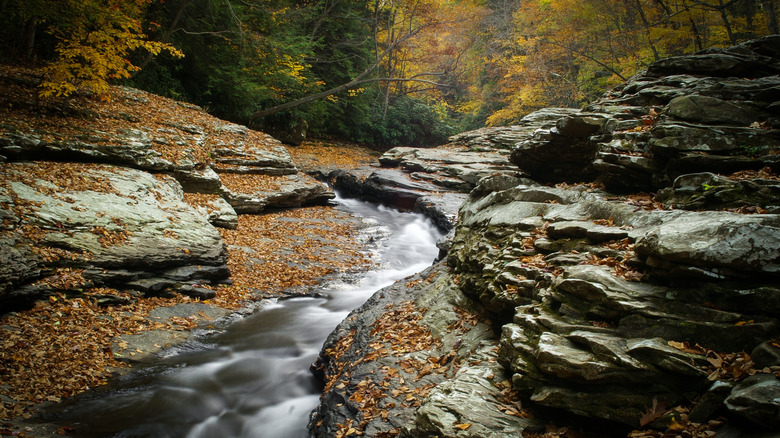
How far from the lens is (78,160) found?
905 centimetres

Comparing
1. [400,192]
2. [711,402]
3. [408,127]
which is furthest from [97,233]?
[408,127]

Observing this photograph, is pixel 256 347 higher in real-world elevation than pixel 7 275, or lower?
lower

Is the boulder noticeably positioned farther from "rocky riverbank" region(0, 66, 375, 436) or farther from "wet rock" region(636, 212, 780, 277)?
"wet rock" region(636, 212, 780, 277)

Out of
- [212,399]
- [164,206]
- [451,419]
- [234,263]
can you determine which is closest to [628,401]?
[451,419]

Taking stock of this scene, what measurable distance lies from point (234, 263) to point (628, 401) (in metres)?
8.52

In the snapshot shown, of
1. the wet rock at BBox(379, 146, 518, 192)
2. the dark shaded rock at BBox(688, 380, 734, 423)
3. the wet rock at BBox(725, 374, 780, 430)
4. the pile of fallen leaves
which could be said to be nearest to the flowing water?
the dark shaded rock at BBox(688, 380, 734, 423)

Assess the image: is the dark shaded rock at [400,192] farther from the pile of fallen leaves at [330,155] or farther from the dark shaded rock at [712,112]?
the dark shaded rock at [712,112]

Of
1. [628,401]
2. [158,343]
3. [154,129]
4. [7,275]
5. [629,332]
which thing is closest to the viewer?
[628,401]

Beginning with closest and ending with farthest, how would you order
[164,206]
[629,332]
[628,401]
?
1. [628,401]
2. [629,332]
3. [164,206]

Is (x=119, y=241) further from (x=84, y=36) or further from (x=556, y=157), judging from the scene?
(x=556, y=157)

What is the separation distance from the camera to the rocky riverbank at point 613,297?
9.90 ft

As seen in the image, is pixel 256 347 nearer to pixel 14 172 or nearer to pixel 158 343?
pixel 158 343

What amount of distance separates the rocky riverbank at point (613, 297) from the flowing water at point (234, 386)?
0.73m

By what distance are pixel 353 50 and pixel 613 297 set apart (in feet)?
86.1
